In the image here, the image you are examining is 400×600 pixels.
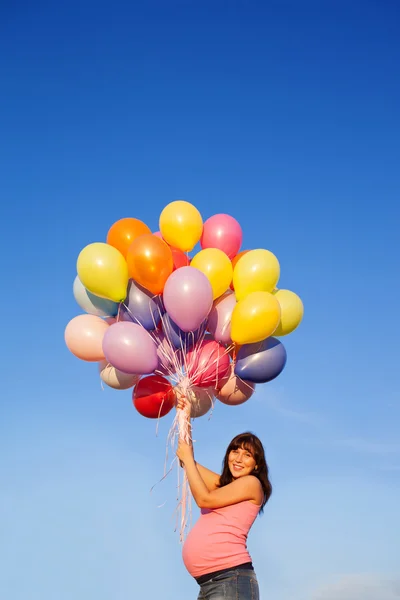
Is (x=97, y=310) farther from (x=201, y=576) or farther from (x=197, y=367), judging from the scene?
(x=201, y=576)

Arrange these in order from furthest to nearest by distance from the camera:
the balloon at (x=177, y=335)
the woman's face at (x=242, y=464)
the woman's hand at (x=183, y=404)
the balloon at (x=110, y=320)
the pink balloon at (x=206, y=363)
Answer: the balloon at (x=110, y=320) → the balloon at (x=177, y=335) → the pink balloon at (x=206, y=363) → the woman's hand at (x=183, y=404) → the woman's face at (x=242, y=464)

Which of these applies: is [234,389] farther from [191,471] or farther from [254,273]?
[191,471]

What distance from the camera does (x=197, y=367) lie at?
15.2ft

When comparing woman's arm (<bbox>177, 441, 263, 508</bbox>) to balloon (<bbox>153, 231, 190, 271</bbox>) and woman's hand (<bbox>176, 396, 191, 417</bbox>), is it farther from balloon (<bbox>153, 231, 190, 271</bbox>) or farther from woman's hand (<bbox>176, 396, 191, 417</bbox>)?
balloon (<bbox>153, 231, 190, 271</bbox>)

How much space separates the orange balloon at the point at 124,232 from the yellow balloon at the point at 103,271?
13 cm

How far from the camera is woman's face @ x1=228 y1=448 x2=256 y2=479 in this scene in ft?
11.8

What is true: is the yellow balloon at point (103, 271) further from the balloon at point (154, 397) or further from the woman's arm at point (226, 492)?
the woman's arm at point (226, 492)

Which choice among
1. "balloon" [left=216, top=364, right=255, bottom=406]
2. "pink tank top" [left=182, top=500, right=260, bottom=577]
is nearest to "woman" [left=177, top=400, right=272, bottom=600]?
"pink tank top" [left=182, top=500, right=260, bottom=577]

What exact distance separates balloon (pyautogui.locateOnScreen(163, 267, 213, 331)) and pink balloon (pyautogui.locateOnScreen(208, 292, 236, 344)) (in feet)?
0.91

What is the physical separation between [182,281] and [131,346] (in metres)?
0.54

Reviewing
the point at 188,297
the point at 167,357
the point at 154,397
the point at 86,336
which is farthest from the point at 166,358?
the point at 86,336

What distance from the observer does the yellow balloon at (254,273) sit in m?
4.82

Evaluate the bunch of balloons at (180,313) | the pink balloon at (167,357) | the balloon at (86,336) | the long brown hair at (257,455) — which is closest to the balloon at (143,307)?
the bunch of balloons at (180,313)

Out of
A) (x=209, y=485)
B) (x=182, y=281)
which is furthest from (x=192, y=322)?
(x=209, y=485)
